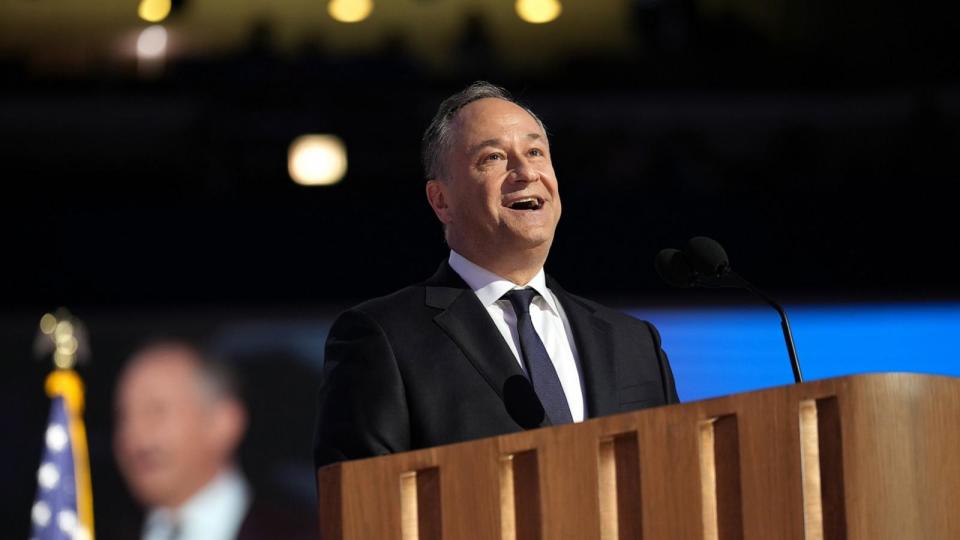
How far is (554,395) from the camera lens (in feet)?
6.89

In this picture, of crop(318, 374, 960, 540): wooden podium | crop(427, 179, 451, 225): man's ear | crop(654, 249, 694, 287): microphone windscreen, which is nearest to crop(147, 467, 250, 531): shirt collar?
crop(427, 179, 451, 225): man's ear

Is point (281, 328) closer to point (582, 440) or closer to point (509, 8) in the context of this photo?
point (509, 8)

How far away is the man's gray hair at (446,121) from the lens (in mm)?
2318

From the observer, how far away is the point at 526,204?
2225mm

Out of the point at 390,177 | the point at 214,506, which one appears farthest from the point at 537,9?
the point at 214,506

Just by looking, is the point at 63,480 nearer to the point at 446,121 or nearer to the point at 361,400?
the point at 446,121

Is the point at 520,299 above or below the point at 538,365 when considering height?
above

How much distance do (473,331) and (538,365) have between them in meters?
0.11

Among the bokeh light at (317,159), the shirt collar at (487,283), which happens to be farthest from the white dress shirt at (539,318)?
the bokeh light at (317,159)

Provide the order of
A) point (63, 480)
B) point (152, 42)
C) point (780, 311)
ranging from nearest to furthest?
point (780, 311)
point (63, 480)
point (152, 42)

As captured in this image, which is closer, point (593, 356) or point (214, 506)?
point (593, 356)

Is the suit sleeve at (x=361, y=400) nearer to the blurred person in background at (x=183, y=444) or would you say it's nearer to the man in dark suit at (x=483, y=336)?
the man in dark suit at (x=483, y=336)

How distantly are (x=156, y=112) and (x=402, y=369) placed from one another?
13.1ft

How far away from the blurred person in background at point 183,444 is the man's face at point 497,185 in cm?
228
